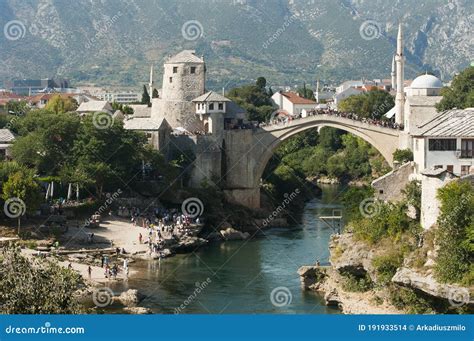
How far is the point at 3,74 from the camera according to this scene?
188375mm

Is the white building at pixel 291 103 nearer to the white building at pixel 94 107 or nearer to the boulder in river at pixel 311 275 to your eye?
the white building at pixel 94 107

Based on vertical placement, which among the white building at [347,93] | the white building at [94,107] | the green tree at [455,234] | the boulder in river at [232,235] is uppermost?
the white building at [347,93]

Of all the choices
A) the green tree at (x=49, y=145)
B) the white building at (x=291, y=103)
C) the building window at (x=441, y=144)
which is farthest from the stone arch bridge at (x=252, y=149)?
the white building at (x=291, y=103)

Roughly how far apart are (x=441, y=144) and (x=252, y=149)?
2768 cm

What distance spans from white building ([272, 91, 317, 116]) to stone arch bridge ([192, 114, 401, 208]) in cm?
4473

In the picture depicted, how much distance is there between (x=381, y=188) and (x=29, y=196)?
18380mm

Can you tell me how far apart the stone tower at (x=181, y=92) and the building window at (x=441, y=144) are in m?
27.8

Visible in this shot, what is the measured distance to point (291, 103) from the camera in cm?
11844

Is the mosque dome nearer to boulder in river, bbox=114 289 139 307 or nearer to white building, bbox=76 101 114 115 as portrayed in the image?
white building, bbox=76 101 114 115

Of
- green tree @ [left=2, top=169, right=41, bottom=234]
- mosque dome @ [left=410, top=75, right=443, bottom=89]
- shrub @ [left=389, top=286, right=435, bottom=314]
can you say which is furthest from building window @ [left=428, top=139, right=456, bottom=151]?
mosque dome @ [left=410, top=75, right=443, bottom=89]

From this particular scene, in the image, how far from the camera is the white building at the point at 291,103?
118m

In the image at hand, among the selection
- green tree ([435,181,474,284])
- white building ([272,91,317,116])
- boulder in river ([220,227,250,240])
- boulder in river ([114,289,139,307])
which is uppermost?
white building ([272,91,317,116])

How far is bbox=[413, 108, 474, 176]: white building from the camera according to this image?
1766 inches

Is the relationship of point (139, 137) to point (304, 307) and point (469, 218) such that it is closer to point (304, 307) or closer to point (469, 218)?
point (304, 307)
